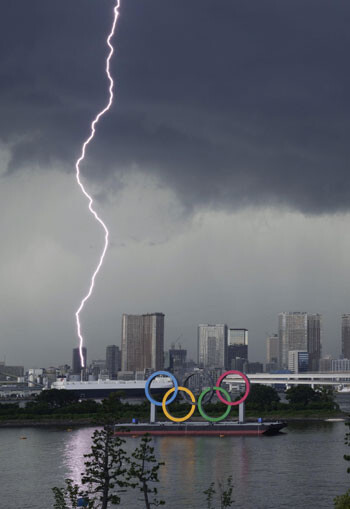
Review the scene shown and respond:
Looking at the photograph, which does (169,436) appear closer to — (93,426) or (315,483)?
(93,426)

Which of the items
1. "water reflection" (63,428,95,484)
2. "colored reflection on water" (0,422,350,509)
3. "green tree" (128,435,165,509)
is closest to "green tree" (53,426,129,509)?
"green tree" (128,435,165,509)

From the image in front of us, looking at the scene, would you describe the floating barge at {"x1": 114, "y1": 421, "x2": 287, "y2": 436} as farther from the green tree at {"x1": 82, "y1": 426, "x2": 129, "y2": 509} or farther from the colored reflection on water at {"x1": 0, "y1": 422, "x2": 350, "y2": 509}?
the green tree at {"x1": 82, "y1": 426, "x2": 129, "y2": 509}

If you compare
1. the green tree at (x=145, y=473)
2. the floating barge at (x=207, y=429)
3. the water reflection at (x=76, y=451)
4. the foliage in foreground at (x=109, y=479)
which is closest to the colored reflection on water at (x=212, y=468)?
the water reflection at (x=76, y=451)

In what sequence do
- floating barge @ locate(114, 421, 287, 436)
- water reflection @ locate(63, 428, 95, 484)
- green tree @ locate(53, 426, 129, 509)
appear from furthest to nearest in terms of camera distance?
floating barge @ locate(114, 421, 287, 436) < water reflection @ locate(63, 428, 95, 484) < green tree @ locate(53, 426, 129, 509)

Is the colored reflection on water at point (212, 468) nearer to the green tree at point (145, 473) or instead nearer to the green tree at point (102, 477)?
the green tree at point (145, 473)

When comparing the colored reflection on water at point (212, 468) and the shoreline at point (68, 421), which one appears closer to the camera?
the colored reflection on water at point (212, 468)

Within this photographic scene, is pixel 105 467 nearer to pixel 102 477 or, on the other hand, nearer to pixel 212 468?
pixel 102 477

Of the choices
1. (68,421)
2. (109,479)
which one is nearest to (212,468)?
(109,479)

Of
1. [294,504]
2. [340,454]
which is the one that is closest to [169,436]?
[340,454]
